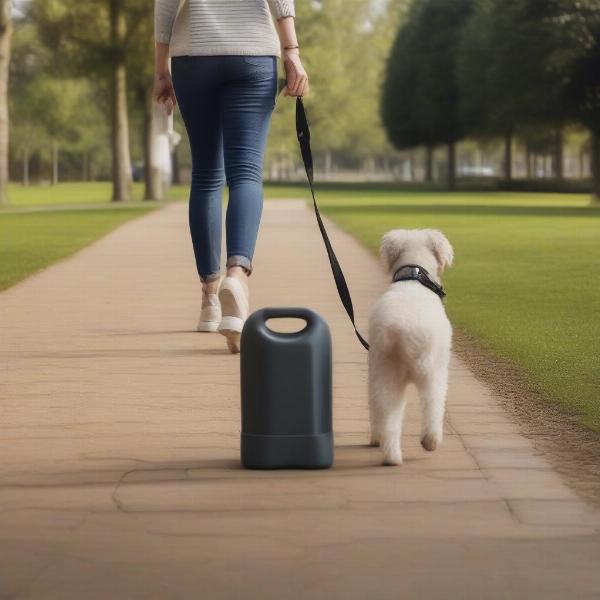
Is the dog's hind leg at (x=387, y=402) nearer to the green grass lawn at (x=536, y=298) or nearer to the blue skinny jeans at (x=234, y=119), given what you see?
the green grass lawn at (x=536, y=298)

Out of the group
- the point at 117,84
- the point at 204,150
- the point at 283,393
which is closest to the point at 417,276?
the point at 283,393

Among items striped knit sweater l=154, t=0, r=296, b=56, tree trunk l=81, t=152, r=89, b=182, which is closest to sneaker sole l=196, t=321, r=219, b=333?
striped knit sweater l=154, t=0, r=296, b=56

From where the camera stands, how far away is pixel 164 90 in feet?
26.9

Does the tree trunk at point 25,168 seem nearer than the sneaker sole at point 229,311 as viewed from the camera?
No

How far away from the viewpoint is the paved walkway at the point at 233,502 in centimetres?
372

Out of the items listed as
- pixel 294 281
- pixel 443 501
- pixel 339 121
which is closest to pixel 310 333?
pixel 443 501

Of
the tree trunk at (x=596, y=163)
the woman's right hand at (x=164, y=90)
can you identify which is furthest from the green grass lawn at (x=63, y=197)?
the woman's right hand at (x=164, y=90)

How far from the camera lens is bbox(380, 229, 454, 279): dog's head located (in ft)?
17.9

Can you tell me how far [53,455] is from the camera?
5.35 meters

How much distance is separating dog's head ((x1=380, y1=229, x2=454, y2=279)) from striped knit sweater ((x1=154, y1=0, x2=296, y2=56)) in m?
2.51

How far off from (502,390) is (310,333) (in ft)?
7.31

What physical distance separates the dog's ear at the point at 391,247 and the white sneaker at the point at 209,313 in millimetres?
3256

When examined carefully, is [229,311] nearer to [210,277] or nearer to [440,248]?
[210,277]

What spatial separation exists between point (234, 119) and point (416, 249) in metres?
2.56
